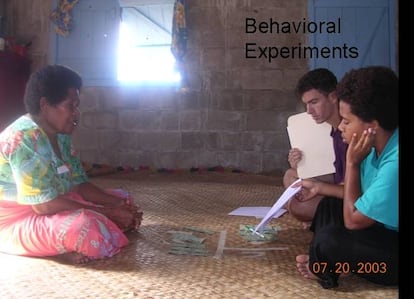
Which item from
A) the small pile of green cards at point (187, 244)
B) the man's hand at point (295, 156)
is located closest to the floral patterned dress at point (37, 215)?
the small pile of green cards at point (187, 244)

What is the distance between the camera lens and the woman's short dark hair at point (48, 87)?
1700 millimetres

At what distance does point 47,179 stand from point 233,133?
305 cm

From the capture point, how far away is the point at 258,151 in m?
4.47

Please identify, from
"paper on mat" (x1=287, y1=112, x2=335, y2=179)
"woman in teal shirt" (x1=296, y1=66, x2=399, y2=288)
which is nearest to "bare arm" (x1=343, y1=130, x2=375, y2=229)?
"woman in teal shirt" (x1=296, y1=66, x2=399, y2=288)

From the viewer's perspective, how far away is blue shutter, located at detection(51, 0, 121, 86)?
457 centimetres

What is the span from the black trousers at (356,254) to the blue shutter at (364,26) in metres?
3.27

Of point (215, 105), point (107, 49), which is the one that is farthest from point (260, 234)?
point (107, 49)

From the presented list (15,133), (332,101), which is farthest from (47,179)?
(332,101)

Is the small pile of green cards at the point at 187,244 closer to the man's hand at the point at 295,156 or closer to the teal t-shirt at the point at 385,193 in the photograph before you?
the man's hand at the point at 295,156

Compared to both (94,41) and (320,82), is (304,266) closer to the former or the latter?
(320,82)

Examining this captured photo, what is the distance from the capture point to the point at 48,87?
5.57 feet

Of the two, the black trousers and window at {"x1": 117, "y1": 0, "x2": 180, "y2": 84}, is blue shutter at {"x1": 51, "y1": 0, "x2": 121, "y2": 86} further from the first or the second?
the black trousers

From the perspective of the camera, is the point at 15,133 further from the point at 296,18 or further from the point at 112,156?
the point at 296,18
